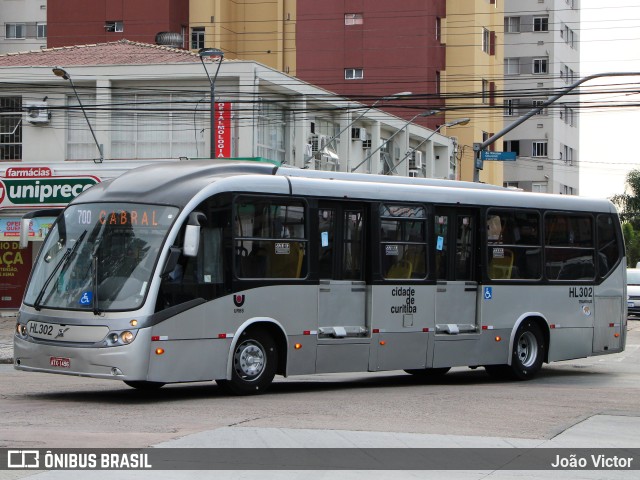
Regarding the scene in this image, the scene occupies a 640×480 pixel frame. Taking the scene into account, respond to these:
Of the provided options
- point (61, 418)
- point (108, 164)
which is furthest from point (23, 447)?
point (108, 164)

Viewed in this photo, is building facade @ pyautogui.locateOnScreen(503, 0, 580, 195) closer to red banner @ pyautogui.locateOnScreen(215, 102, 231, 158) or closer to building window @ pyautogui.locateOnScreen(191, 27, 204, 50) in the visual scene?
building window @ pyautogui.locateOnScreen(191, 27, 204, 50)

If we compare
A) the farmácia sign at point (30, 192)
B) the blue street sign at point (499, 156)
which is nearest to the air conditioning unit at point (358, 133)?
the farmácia sign at point (30, 192)

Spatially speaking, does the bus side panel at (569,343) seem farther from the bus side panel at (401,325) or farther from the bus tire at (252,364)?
the bus tire at (252,364)

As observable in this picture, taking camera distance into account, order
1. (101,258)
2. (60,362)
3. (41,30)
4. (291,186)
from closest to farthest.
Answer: (60,362)
(101,258)
(291,186)
(41,30)

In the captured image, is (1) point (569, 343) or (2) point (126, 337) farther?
(1) point (569, 343)

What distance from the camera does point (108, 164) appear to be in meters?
39.8

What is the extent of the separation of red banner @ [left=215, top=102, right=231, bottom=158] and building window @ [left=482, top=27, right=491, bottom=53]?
34.4 m

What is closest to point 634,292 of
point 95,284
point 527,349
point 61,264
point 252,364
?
point 527,349

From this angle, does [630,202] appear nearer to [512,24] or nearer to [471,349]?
[512,24]

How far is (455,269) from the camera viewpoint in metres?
19.1

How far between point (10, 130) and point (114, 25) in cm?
2924

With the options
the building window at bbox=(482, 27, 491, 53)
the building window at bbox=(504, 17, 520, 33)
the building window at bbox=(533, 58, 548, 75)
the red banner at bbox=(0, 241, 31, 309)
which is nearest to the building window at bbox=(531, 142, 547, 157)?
the building window at bbox=(533, 58, 548, 75)

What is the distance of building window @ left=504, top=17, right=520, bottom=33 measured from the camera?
87062 millimetres

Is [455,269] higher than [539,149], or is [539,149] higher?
[539,149]
